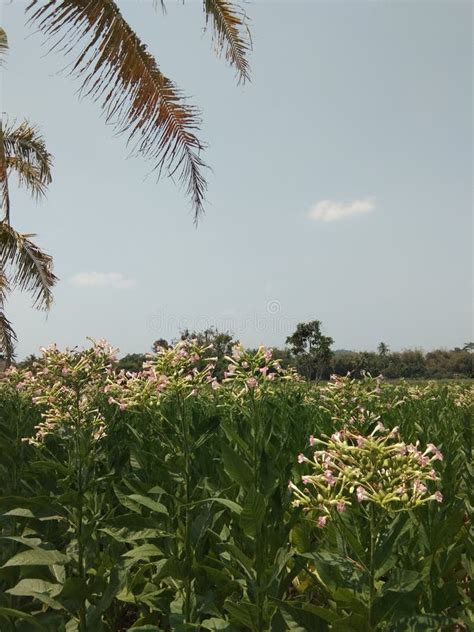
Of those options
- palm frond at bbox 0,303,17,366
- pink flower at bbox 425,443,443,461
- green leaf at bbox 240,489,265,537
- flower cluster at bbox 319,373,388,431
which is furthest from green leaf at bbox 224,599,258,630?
palm frond at bbox 0,303,17,366

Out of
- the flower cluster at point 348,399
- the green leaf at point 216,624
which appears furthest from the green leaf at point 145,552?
the flower cluster at point 348,399

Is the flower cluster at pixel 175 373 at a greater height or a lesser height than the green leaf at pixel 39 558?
greater

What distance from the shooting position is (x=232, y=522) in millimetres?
2828

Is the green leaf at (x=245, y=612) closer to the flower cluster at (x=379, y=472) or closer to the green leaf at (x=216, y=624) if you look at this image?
the green leaf at (x=216, y=624)

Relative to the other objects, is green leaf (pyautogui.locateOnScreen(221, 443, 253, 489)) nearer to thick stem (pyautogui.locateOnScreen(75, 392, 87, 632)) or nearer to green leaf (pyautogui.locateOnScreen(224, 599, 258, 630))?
green leaf (pyautogui.locateOnScreen(224, 599, 258, 630))

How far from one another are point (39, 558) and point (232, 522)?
890 mm

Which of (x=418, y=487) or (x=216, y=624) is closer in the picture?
(x=418, y=487)

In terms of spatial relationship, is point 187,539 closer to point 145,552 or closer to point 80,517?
point 145,552

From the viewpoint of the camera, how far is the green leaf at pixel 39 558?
2479 mm

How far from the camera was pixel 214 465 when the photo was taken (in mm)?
3520

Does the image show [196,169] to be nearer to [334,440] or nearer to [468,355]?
[334,440]

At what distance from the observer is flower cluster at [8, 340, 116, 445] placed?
302 cm

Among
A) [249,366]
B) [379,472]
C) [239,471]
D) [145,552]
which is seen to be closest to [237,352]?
[249,366]

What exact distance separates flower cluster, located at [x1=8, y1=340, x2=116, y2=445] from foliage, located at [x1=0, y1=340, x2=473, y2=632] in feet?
0.04
